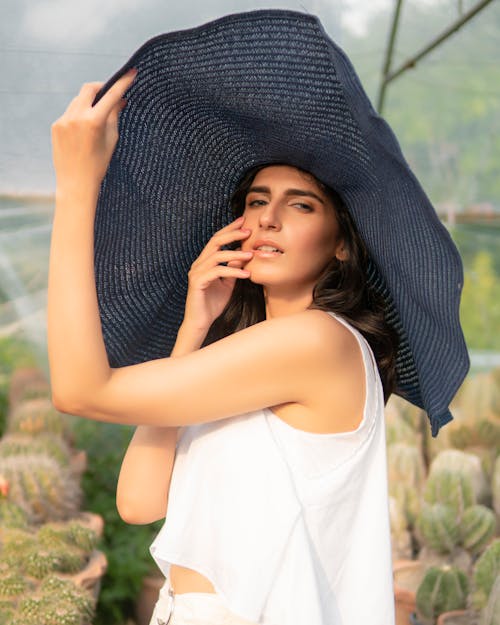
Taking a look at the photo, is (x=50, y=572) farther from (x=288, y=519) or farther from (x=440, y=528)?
(x=288, y=519)

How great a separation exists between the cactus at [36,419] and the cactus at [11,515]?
0.60 metres

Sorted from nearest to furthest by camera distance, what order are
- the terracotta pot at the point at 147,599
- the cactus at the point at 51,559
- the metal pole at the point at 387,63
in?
the cactus at the point at 51,559 → the terracotta pot at the point at 147,599 → the metal pole at the point at 387,63

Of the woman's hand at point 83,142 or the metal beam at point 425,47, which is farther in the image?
the metal beam at point 425,47

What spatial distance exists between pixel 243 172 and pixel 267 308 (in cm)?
28

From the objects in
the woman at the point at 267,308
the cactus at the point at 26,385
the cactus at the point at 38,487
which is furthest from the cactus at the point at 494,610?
the cactus at the point at 26,385

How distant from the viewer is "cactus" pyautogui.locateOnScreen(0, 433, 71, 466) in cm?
349

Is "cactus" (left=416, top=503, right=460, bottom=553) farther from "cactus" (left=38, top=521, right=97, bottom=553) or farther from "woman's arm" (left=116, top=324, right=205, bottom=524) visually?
"woman's arm" (left=116, top=324, right=205, bottom=524)

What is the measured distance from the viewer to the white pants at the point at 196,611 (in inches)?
58.9

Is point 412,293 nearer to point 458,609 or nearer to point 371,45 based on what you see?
point 458,609

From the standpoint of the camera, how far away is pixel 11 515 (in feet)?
10.2

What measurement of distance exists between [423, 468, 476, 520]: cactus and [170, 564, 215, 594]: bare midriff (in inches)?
85.6

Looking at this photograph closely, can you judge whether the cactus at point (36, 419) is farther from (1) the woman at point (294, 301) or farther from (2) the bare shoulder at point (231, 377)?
(2) the bare shoulder at point (231, 377)

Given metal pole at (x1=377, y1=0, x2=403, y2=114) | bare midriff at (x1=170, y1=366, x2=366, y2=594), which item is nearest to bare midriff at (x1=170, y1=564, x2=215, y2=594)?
bare midriff at (x1=170, y1=366, x2=366, y2=594)

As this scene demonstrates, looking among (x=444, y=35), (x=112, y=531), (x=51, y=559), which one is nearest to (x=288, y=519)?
(x=51, y=559)
